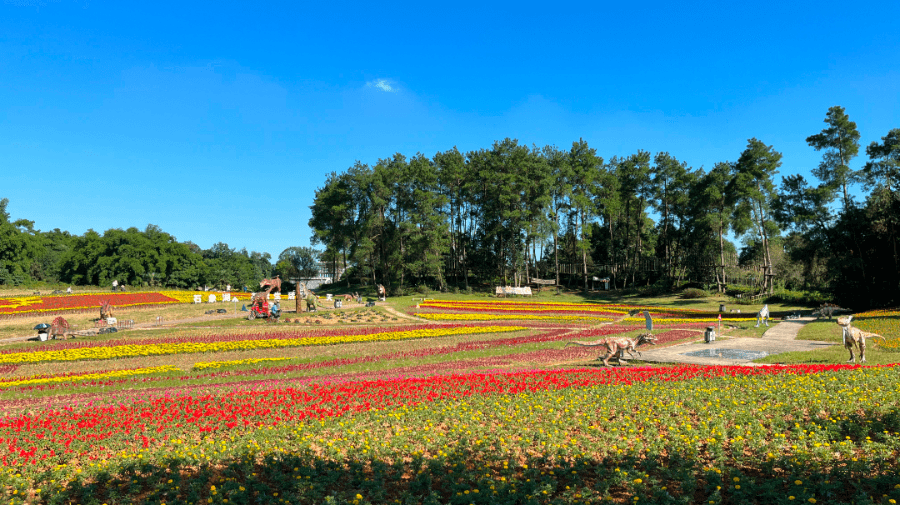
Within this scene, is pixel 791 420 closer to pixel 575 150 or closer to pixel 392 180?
pixel 392 180

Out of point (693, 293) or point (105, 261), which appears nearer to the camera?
point (693, 293)

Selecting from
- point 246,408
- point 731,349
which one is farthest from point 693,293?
point 246,408

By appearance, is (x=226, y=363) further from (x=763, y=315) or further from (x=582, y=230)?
(x=582, y=230)

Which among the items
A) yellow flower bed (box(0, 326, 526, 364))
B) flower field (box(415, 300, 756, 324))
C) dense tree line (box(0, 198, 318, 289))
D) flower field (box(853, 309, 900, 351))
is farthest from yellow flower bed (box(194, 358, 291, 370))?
dense tree line (box(0, 198, 318, 289))

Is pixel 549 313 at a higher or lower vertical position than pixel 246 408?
lower

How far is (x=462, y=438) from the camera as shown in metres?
8.45

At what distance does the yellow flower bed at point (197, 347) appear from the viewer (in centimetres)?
2053

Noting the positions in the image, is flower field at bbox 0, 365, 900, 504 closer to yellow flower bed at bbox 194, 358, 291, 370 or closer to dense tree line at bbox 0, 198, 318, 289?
yellow flower bed at bbox 194, 358, 291, 370

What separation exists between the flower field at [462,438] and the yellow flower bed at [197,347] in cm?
546

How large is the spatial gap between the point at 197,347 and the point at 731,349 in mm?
25354

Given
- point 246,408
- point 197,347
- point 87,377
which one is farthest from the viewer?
point 197,347

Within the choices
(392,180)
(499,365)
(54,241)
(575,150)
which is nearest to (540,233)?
(575,150)

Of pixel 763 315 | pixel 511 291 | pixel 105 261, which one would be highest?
pixel 105 261

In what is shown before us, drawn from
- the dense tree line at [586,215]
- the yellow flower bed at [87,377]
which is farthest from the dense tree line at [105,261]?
the yellow flower bed at [87,377]
